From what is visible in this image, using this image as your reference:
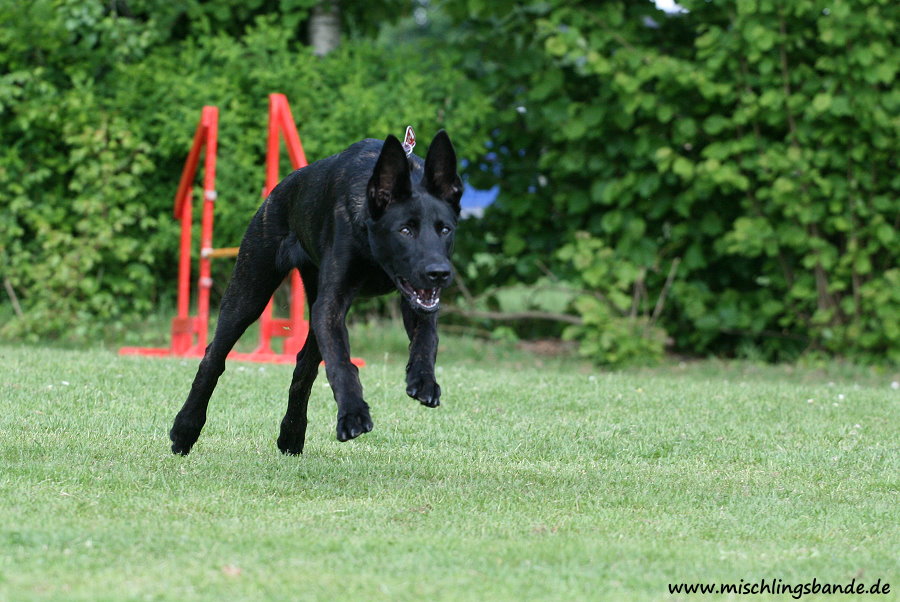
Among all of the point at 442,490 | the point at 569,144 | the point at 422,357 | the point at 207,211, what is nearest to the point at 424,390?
the point at 422,357

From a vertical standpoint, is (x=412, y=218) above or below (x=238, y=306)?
above

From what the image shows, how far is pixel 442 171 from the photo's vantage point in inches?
182

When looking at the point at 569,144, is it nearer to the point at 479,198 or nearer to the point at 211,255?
the point at 479,198

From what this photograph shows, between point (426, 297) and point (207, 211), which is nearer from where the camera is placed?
point (426, 297)

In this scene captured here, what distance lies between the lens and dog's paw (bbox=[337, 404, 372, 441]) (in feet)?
13.7

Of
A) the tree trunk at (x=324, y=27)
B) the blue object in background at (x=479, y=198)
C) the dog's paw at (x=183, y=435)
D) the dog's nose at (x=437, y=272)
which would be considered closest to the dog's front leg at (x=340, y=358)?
the dog's nose at (x=437, y=272)

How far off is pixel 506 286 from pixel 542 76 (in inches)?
70.7

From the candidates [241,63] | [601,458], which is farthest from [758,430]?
[241,63]

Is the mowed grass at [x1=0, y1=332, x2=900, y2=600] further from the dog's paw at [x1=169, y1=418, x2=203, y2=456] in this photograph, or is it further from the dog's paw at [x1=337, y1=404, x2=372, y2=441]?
the dog's paw at [x1=337, y1=404, x2=372, y2=441]

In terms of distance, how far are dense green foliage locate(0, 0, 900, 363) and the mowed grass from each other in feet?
7.20

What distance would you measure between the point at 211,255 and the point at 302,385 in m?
3.93

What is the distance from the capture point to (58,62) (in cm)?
1049

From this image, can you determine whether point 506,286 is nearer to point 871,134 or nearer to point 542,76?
point 542,76

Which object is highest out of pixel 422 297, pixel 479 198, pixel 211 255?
pixel 479 198
